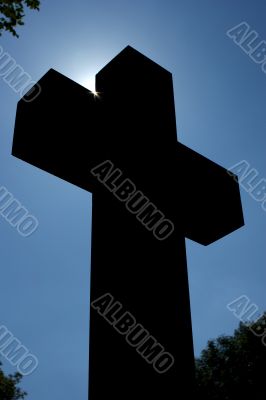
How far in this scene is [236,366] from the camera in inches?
1080

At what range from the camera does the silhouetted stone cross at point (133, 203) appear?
2.11m

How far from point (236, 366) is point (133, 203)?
28.4m

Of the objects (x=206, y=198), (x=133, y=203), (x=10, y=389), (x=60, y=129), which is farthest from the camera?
(x=10, y=389)

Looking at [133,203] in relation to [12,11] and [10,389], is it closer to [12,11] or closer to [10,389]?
[12,11]

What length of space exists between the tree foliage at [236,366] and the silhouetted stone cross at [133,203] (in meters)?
24.1

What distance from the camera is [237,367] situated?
89.7ft

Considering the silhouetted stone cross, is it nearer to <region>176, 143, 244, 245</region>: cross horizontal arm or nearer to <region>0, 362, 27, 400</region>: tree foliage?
<region>176, 143, 244, 245</region>: cross horizontal arm

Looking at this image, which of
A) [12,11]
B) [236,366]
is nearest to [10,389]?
[236,366]

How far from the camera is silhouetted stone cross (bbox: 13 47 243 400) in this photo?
2.11 metres

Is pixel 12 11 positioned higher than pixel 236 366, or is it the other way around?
pixel 236 366

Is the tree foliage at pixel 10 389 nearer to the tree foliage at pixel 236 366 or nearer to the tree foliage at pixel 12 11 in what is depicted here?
the tree foliage at pixel 236 366

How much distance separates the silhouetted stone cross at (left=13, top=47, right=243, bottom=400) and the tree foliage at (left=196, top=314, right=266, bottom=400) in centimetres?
2407

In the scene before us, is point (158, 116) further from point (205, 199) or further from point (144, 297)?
point (144, 297)

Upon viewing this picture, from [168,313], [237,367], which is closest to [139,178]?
[168,313]
